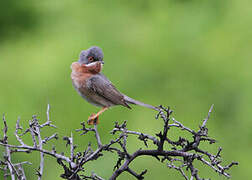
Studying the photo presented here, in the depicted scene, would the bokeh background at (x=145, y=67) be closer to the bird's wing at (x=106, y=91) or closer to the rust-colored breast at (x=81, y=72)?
the bird's wing at (x=106, y=91)

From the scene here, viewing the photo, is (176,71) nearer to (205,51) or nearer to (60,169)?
(205,51)

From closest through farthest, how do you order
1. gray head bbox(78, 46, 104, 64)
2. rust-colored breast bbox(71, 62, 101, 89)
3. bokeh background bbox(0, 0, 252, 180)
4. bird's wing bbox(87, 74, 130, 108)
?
gray head bbox(78, 46, 104, 64) → rust-colored breast bbox(71, 62, 101, 89) → bird's wing bbox(87, 74, 130, 108) → bokeh background bbox(0, 0, 252, 180)

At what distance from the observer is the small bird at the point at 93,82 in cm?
169

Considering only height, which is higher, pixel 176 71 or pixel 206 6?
pixel 206 6

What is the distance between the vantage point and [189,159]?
4.16 ft

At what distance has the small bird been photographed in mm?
1693

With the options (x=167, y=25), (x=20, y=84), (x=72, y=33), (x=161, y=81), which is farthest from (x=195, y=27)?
(x=20, y=84)

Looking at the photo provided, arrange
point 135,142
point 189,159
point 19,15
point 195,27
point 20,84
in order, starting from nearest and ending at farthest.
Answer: point 189,159, point 135,142, point 20,84, point 195,27, point 19,15

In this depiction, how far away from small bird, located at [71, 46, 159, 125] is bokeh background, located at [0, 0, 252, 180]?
3.92ft

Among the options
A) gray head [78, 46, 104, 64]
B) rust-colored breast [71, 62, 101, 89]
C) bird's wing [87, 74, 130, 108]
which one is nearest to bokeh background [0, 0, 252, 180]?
bird's wing [87, 74, 130, 108]

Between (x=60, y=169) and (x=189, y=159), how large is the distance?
217 centimetres

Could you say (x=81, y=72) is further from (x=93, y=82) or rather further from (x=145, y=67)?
(x=145, y=67)

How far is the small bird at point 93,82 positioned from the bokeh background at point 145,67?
1.19m

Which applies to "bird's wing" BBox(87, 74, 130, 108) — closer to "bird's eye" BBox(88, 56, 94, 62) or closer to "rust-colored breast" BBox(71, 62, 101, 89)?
"rust-colored breast" BBox(71, 62, 101, 89)
